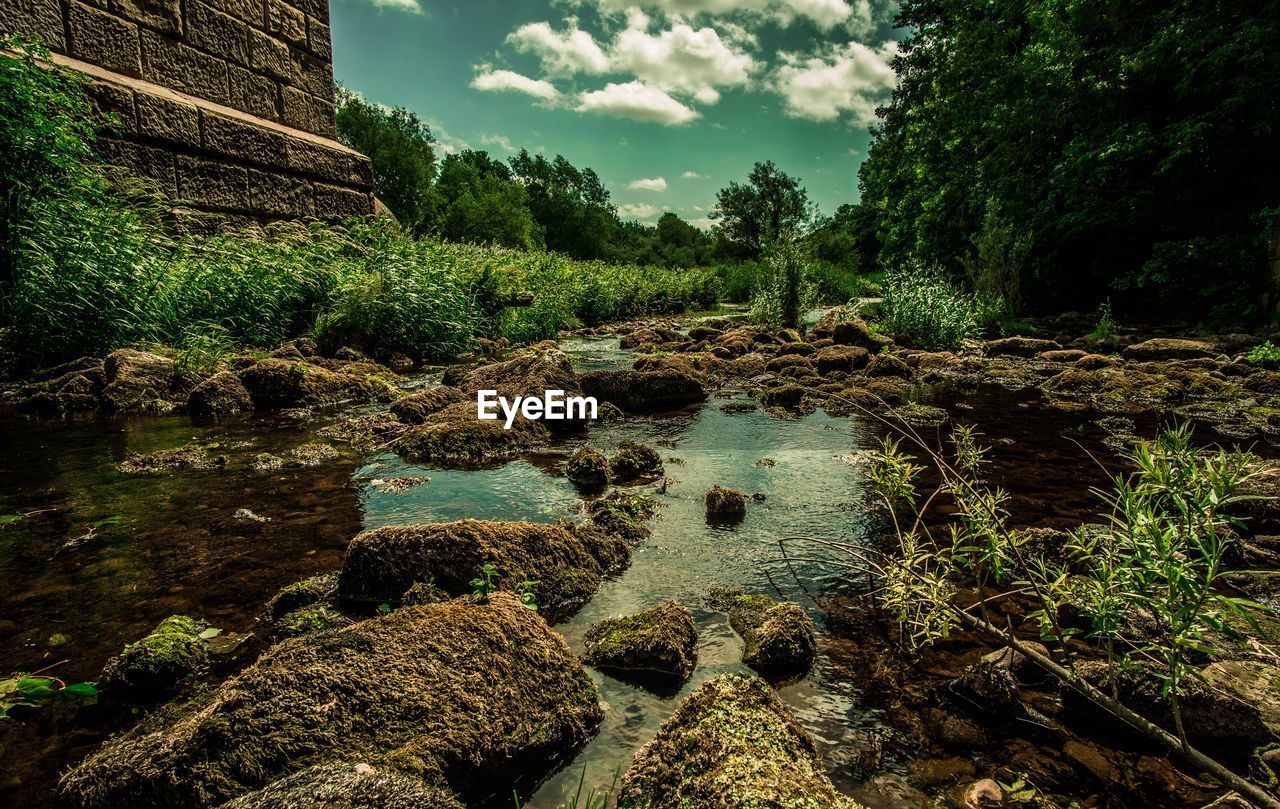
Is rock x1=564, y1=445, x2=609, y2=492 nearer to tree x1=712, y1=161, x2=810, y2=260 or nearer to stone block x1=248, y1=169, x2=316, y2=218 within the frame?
stone block x1=248, y1=169, x2=316, y2=218

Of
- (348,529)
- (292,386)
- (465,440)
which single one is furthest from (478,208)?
Answer: (348,529)

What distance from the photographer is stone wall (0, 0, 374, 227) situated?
7.32 meters

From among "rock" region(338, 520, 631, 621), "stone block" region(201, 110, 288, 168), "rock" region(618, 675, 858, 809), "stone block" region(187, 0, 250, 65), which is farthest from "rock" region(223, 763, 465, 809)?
"stone block" region(187, 0, 250, 65)

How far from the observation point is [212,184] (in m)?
8.56

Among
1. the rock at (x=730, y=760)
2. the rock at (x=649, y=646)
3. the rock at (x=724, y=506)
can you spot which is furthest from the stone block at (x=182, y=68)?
the rock at (x=730, y=760)

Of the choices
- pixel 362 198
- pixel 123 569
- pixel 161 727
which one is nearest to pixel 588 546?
pixel 161 727

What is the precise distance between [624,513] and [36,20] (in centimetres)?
912

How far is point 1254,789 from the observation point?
1271mm

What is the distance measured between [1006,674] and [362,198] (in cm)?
1211

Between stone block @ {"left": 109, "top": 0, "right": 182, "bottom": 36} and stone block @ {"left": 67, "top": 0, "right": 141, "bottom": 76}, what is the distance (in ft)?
0.41

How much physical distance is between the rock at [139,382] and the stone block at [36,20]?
12.7 ft

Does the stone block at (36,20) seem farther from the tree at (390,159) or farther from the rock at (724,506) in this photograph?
the tree at (390,159)

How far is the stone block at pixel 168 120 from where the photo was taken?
759 centimetres

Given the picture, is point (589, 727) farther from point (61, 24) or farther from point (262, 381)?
point (61, 24)
